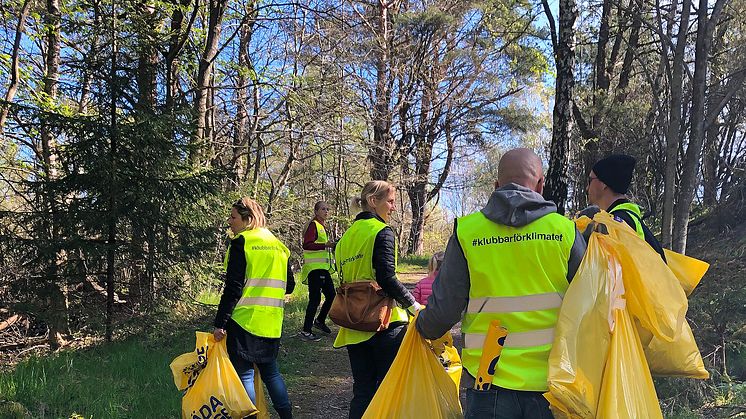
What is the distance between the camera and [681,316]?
2133 millimetres

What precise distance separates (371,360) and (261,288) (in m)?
0.94

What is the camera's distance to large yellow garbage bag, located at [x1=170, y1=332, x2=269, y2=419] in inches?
141

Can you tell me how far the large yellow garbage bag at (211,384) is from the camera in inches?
141

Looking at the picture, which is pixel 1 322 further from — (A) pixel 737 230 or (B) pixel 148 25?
(A) pixel 737 230

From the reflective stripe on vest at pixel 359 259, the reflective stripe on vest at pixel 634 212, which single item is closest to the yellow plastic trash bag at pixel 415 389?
the reflective stripe on vest at pixel 359 259

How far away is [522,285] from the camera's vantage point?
2.04 m

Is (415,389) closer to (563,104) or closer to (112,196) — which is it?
(112,196)

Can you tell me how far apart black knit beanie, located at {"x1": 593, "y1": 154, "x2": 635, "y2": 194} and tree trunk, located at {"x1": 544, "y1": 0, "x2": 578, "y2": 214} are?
4.76 meters

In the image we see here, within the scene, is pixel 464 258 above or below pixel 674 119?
below

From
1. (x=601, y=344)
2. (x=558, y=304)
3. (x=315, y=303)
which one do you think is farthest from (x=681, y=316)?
(x=315, y=303)

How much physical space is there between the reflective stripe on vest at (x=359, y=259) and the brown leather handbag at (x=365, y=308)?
60mm

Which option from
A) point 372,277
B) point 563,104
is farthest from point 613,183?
point 563,104

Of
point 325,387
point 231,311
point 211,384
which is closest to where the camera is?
point 211,384

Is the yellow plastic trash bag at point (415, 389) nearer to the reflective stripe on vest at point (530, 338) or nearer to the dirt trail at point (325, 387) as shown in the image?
the reflective stripe on vest at point (530, 338)
